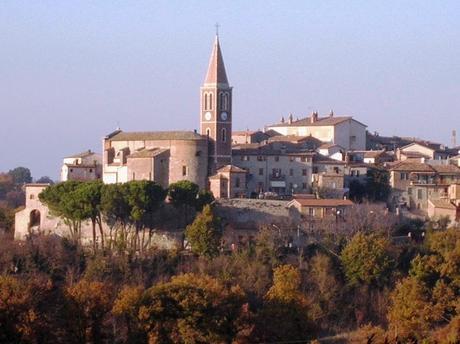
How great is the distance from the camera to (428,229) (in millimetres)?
41344

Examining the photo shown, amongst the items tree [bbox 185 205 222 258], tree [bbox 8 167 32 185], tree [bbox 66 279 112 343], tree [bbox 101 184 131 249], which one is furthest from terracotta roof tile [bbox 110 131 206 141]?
tree [bbox 8 167 32 185]

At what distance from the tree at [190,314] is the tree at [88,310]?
36.4 inches

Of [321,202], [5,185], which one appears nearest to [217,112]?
[321,202]

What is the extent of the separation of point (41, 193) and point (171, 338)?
35.0 feet

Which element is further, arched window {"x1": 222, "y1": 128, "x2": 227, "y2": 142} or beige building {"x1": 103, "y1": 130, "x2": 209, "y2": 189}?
arched window {"x1": 222, "y1": 128, "x2": 227, "y2": 142}

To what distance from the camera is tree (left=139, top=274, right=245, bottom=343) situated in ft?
103

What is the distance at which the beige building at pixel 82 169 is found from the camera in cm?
4619

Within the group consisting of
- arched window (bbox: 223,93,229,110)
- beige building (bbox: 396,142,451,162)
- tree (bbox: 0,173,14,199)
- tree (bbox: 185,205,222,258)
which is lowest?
tree (bbox: 185,205,222,258)

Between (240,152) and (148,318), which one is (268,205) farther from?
(148,318)

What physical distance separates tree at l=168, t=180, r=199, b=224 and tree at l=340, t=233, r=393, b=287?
15.5 feet

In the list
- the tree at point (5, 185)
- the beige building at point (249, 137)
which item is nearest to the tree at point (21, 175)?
the tree at point (5, 185)

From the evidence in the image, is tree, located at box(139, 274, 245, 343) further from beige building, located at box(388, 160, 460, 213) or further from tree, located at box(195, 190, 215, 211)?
beige building, located at box(388, 160, 460, 213)

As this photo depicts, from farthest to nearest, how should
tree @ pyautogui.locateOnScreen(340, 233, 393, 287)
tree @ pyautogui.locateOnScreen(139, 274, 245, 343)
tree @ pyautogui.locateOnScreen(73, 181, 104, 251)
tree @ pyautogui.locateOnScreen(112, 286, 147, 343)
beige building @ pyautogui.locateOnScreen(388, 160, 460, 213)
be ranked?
beige building @ pyautogui.locateOnScreen(388, 160, 460, 213) → tree @ pyautogui.locateOnScreen(73, 181, 104, 251) → tree @ pyautogui.locateOnScreen(340, 233, 393, 287) → tree @ pyautogui.locateOnScreen(139, 274, 245, 343) → tree @ pyautogui.locateOnScreen(112, 286, 147, 343)

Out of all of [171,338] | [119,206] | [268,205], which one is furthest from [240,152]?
[171,338]
